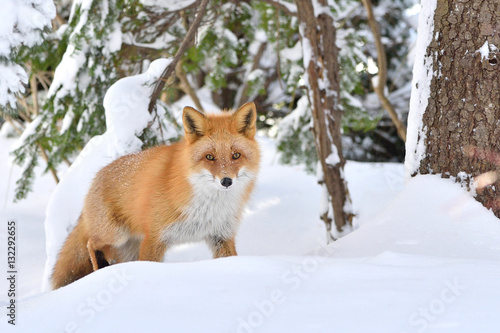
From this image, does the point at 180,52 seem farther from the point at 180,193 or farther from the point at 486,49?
the point at 486,49

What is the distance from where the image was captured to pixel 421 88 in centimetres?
314

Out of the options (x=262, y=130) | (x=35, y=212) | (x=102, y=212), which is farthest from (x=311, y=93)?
(x=262, y=130)

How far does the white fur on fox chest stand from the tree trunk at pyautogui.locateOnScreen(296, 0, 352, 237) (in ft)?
6.01

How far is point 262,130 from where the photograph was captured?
1062cm

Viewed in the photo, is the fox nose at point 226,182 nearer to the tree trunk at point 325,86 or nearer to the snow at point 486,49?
the snow at point 486,49

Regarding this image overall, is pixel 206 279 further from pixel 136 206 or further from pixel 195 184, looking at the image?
pixel 136 206

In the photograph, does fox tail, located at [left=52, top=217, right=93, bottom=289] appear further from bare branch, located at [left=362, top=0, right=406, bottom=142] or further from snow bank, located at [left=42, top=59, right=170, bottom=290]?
bare branch, located at [left=362, top=0, right=406, bottom=142]

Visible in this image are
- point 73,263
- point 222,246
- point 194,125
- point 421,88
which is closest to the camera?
point 421,88

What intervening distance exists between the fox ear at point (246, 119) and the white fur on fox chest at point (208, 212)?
32 centimetres

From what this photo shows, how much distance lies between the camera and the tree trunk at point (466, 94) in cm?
280

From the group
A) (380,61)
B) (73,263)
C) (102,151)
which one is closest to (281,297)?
(73,263)

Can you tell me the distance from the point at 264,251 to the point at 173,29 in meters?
2.96

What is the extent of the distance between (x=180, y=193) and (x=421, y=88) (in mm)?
1668

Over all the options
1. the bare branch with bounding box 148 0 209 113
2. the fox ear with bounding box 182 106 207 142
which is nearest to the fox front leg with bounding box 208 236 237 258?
the fox ear with bounding box 182 106 207 142
